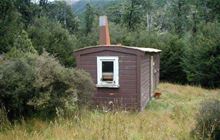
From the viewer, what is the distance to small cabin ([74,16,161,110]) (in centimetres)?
1297

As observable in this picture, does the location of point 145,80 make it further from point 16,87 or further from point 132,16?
point 132,16

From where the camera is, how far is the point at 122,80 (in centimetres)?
1318

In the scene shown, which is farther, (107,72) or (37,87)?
(107,72)

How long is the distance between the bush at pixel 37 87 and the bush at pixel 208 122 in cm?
295

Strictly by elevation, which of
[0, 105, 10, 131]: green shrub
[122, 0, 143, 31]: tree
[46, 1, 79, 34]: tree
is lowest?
[0, 105, 10, 131]: green shrub

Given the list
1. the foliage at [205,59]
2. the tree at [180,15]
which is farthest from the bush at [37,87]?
the tree at [180,15]

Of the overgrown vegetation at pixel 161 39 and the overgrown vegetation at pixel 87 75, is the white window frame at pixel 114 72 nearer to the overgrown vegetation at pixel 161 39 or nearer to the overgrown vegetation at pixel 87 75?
the overgrown vegetation at pixel 87 75

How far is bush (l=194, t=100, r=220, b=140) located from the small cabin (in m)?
6.34

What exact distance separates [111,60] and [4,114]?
617cm

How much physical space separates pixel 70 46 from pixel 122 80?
47.0 feet

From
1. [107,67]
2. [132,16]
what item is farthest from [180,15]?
[107,67]

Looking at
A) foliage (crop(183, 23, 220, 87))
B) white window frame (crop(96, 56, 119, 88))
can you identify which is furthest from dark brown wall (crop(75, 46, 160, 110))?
foliage (crop(183, 23, 220, 87))

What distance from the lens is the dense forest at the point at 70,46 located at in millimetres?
8359

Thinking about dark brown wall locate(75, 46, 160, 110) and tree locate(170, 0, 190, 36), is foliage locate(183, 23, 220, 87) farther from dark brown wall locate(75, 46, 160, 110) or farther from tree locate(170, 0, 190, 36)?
tree locate(170, 0, 190, 36)
